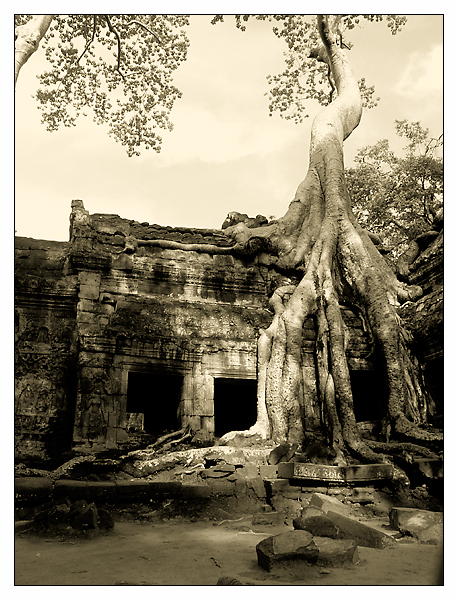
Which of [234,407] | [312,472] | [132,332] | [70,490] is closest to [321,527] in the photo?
[312,472]

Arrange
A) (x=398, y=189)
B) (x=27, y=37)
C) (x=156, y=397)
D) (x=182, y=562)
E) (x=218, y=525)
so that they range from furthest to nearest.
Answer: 1. (x=398, y=189)
2. (x=156, y=397)
3. (x=27, y=37)
4. (x=218, y=525)
5. (x=182, y=562)

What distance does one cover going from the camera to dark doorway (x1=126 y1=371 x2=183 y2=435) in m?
7.87

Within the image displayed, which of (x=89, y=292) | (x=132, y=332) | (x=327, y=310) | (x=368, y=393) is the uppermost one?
(x=89, y=292)

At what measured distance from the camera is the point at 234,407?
9734 millimetres

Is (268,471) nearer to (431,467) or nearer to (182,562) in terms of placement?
(431,467)

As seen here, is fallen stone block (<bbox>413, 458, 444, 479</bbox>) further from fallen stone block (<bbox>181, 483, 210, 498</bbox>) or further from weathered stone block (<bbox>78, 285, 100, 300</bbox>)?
weathered stone block (<bbox>78, 285, 100, 300</bbox>)

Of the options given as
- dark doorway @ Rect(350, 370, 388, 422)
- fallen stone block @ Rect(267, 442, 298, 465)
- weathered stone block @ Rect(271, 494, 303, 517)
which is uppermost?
dark doorway @ Rect(350, 370, 388, 422)

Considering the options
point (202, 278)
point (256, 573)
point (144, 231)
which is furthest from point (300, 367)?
point (256, 573)

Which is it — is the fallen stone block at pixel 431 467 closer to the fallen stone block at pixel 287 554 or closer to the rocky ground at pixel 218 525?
the rocky ground at pixel 218 525

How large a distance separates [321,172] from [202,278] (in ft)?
11.1

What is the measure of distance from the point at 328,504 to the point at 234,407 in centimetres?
487

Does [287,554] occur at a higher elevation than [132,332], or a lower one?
lower

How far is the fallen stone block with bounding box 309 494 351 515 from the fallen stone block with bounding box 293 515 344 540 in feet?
3.04

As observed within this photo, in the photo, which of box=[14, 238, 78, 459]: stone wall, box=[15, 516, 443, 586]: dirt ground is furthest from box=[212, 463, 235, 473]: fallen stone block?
box=[14, 238, 78, 459]: stone wall
